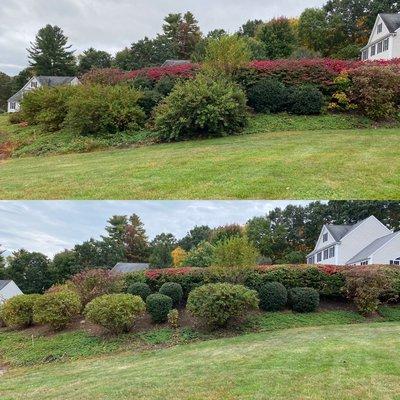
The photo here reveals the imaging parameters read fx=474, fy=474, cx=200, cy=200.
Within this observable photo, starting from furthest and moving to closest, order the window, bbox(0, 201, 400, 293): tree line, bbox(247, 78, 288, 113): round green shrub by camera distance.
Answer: bbox(0, 201, 400, 293): tree line
the window
bbox(247, 78, 288, 113): round green shrub

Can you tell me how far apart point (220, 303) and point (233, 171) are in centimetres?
374

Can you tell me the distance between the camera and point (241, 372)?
7.67 meters

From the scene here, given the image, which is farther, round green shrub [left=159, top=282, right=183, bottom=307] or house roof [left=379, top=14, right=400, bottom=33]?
house roof [left=379, top=14, right=400, bottom=33]

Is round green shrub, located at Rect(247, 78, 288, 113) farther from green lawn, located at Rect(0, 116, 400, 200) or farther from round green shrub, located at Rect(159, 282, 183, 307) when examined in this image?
round green shrub, located at Rect(159, 282, 183, 307)

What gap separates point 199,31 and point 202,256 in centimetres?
4214

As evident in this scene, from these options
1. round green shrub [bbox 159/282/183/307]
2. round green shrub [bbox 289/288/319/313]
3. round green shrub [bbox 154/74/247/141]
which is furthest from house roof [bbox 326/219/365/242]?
round green shrub [bbox 159/282/183/307]

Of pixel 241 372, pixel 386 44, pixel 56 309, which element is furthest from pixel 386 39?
pixel 241 372

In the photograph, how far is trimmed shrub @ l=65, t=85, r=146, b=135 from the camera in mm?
18594

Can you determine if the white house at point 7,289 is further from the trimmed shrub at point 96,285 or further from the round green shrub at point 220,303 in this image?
the round green shrub at point 220,303

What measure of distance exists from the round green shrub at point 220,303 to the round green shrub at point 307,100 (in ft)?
27.5

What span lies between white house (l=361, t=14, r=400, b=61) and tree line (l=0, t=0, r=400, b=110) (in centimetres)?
515

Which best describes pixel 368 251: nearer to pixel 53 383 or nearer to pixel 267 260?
pixel 267 260

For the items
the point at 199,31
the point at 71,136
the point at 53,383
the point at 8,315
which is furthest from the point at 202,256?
the point at 199,31

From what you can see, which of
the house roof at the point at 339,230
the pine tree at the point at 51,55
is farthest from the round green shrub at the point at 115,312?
the pine tree at the point at 51,55
